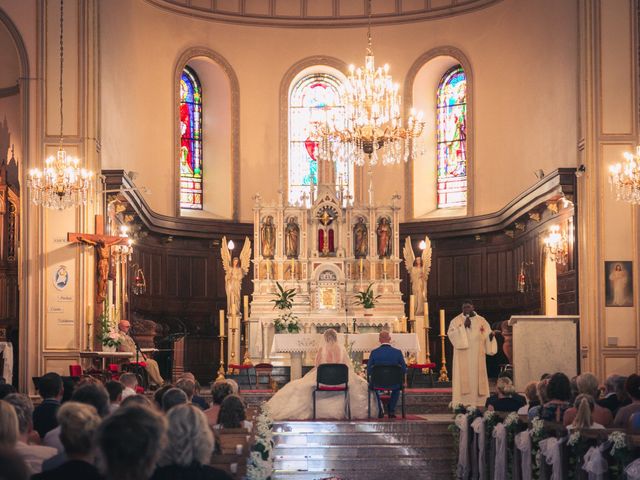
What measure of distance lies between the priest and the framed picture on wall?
Result: 3163mm

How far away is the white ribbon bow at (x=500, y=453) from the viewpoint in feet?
36.4

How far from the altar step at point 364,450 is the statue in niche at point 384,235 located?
25.5 feet

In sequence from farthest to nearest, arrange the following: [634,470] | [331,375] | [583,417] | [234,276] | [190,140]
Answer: [190,140] < [234,276] < [331,375] < [583,417] < [634,470]

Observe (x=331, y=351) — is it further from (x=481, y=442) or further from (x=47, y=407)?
A: (x=47, y=407)

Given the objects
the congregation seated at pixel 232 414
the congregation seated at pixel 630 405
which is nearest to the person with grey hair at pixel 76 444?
the congregation seated at pixel 232 414

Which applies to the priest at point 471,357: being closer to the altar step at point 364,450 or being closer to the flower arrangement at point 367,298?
the altar step at point 364,450

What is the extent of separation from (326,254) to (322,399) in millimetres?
6406

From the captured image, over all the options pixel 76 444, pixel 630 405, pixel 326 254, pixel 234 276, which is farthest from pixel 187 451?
pixel 326 254

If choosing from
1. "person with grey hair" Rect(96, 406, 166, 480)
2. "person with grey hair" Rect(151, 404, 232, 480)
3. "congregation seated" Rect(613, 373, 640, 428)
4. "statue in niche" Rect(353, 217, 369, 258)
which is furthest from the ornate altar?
"person with grey hair" Rect(96, 406, 166, 480)

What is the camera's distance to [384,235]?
22.3 m

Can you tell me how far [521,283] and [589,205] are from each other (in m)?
3.79

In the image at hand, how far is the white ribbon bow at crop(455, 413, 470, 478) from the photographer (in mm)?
12914

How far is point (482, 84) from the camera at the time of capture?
24906 millimetres

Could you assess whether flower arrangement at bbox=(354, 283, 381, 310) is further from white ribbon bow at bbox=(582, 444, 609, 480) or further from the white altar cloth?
white ribbon bow at bbox=(582, 444, 609, 480)
